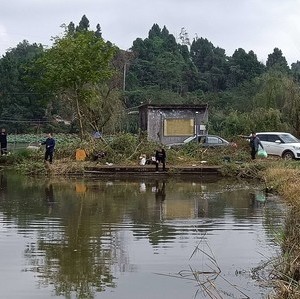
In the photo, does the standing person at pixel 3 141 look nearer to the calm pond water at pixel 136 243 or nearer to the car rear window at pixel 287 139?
the calm pond water at pixel 136 243

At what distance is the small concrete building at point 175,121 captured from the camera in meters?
34.4

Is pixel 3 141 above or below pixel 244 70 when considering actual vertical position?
below

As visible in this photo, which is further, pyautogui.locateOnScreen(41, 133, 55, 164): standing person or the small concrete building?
the small concrete building

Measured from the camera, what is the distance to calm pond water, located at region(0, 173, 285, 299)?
829 centimetres

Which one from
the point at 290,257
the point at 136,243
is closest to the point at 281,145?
the point at 136,243

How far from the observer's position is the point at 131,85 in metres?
74.9

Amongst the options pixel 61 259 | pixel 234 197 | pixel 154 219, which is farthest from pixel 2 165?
pixel 61 259

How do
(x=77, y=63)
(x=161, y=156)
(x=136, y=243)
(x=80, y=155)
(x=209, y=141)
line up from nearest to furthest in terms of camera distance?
(x=136, y=243) < (x=161, y=156) < (x=80, y=155) < (x=209, y=141) < (x=77, y=63)

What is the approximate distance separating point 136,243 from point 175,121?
23.8 metres

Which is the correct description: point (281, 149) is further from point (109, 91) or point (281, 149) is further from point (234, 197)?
point (109, 91)

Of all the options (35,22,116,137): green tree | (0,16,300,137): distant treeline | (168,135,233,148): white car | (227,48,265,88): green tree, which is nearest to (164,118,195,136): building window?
(0,16,300,137): distant treeline

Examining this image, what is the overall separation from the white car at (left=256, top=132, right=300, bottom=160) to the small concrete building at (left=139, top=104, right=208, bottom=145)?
619cm

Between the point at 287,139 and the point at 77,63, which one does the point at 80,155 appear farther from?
the point at 287,139

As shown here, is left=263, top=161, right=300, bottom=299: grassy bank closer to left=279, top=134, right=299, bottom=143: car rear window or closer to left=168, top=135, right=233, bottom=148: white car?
left=279, top=134, right=299, bottom=143: car rear window
